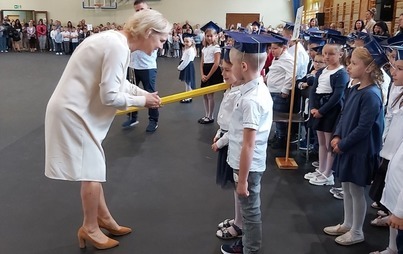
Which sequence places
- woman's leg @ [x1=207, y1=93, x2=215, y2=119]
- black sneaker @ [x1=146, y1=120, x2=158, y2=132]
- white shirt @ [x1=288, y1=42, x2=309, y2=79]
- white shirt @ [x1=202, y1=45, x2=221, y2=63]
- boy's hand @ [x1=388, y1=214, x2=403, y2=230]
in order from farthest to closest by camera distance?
woman's leg @ [x1=207, y1=93, x2=215, y2=119]
white shirt @ [x1=202, y1=45, x2=221, y2=63]
black sneaker @ [x1=146, y1=120, x2=158, y2=132]
white shirt @ [x1=288, y1=42, x2=309, y2=79]
boy's hand @ [x1=388, y1=214, x2=403, y2=230]

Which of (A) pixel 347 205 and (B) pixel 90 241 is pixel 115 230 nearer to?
(B) pixel 90 241

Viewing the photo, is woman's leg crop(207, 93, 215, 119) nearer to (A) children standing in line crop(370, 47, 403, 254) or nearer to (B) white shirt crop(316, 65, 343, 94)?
(B) white shirt crop(316, 65, 343, 94)

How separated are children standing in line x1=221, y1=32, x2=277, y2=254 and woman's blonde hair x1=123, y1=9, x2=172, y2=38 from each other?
42 centimetres

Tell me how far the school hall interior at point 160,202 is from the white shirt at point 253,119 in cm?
69

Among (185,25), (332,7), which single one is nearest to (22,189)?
(332,7)

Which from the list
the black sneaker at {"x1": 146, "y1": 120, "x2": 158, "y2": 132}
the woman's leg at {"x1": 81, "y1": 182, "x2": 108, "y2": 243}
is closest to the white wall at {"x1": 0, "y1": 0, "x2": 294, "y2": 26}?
the black sneaker at {"x1": 146, "y1": 120, "x2": 158, "y2": 132}

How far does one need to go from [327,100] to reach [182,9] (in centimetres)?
1764

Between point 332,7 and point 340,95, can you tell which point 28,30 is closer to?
point 332,7

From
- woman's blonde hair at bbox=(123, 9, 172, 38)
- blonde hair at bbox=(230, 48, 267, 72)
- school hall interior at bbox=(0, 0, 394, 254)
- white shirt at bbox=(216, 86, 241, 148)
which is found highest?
woman's blonde hair at bbox=(123, 9, 172, 38)

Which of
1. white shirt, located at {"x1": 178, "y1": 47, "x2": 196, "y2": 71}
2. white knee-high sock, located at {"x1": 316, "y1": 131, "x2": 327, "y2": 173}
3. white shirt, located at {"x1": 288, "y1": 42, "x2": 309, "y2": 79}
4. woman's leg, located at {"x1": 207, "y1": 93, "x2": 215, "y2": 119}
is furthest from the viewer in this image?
white shirt, located at {"x1": 178, "y1": 47, "x2": 196, "y2": 71}

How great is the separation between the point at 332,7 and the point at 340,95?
13755 mm

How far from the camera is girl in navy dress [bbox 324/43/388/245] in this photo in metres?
2.39

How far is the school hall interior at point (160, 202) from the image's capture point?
Result: 2.55 meters

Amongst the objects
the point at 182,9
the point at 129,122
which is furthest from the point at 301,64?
the point at 182,9
